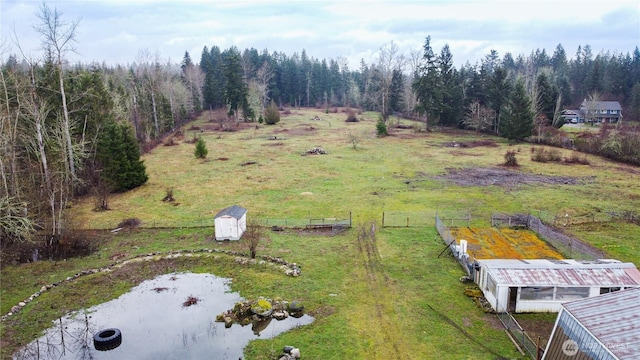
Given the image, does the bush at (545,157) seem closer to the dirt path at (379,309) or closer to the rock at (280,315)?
the dirt path at (379,309)

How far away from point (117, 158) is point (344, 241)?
24.9m

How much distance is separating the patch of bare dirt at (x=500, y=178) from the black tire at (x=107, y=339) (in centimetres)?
3223

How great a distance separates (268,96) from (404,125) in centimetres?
4857

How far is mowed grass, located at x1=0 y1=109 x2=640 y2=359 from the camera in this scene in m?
17.5

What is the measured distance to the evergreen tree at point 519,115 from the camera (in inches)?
2462

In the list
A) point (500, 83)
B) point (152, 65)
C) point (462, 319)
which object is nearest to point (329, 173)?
point (462, 319)

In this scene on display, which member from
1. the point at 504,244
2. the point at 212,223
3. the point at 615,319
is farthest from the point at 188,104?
the point at 615,319

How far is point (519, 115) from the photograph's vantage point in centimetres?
6284

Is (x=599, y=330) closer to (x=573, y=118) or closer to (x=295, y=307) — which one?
(x=295, y=307)

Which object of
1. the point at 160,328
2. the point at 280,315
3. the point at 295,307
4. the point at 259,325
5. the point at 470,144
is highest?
the point at 470,144

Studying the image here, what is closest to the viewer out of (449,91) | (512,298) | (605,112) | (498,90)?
(512,298)

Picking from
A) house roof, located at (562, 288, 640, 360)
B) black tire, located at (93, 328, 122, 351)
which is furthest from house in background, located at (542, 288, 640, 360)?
black tire, located at (93, 328, 122, 351)

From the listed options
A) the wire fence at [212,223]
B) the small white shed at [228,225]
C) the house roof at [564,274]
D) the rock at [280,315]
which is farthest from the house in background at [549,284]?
the small white shed at [228,225]

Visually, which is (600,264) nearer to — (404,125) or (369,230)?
(369,230)
